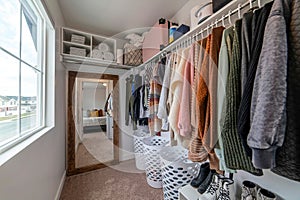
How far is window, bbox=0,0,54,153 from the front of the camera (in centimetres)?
80

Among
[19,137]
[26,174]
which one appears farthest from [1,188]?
[19,137]

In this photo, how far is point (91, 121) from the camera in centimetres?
261

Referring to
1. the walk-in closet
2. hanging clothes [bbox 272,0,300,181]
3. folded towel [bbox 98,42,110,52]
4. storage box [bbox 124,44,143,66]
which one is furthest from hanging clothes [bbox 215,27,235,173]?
folded towel [bbox 98,42,110,52]

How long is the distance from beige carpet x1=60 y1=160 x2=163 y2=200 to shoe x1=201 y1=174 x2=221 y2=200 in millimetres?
861

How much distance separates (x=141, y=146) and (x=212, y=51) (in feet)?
6.49

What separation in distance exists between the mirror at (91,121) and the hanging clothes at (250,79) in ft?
7.95

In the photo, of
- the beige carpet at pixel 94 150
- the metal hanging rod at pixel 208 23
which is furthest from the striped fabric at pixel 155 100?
the beige carpet at pixel 94 150

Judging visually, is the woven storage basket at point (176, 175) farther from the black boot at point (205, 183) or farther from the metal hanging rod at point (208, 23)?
the metal hanging rod at point (208, 23)

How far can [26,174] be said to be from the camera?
863mm

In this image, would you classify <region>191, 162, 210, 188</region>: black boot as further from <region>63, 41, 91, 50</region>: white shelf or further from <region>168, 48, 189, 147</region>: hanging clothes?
<region>63, 41, 91, 50</region>: white shelf

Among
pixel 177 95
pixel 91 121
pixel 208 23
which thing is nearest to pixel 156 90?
pixel 177 95

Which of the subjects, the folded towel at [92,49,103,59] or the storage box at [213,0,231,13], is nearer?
the storage box at [213,0,231,13]

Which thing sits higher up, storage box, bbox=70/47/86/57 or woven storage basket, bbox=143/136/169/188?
storage box, bbox=70/47/86/57

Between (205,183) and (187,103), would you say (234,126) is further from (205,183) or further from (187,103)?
(205,183)
